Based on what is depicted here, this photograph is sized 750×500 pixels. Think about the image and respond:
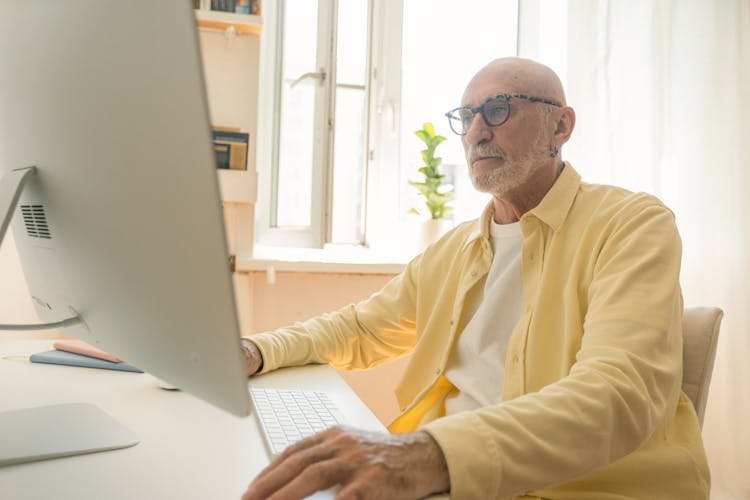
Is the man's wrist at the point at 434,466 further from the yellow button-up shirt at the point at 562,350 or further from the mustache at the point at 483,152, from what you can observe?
the mustache at the point at 483,152

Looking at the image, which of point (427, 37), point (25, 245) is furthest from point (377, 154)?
point (25, 245)

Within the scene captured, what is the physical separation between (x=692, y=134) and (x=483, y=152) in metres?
1.06

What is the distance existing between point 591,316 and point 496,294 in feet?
1.10

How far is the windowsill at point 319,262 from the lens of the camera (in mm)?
2055

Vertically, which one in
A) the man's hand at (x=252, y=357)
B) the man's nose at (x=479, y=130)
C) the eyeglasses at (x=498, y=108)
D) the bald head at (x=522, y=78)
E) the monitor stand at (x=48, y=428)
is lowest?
the man's hand at (x=252, y=357)

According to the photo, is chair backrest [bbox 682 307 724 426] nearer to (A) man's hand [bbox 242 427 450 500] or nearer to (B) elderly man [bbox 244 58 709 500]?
(B) elderly man [bbox 244 58 709 500]

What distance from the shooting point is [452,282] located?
144cm

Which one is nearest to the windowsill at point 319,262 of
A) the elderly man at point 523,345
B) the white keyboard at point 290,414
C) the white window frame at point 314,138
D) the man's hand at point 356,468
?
Result: the white window frame at point 314,138

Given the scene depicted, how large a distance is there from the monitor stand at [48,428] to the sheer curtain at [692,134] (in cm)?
183

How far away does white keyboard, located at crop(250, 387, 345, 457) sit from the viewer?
81 centimetres

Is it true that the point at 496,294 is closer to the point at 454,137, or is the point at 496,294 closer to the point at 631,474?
the point at 631,474

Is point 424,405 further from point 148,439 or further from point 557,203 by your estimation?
point 148,439

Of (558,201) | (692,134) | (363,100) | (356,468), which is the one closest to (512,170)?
(558,201)

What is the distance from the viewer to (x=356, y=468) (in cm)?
63
